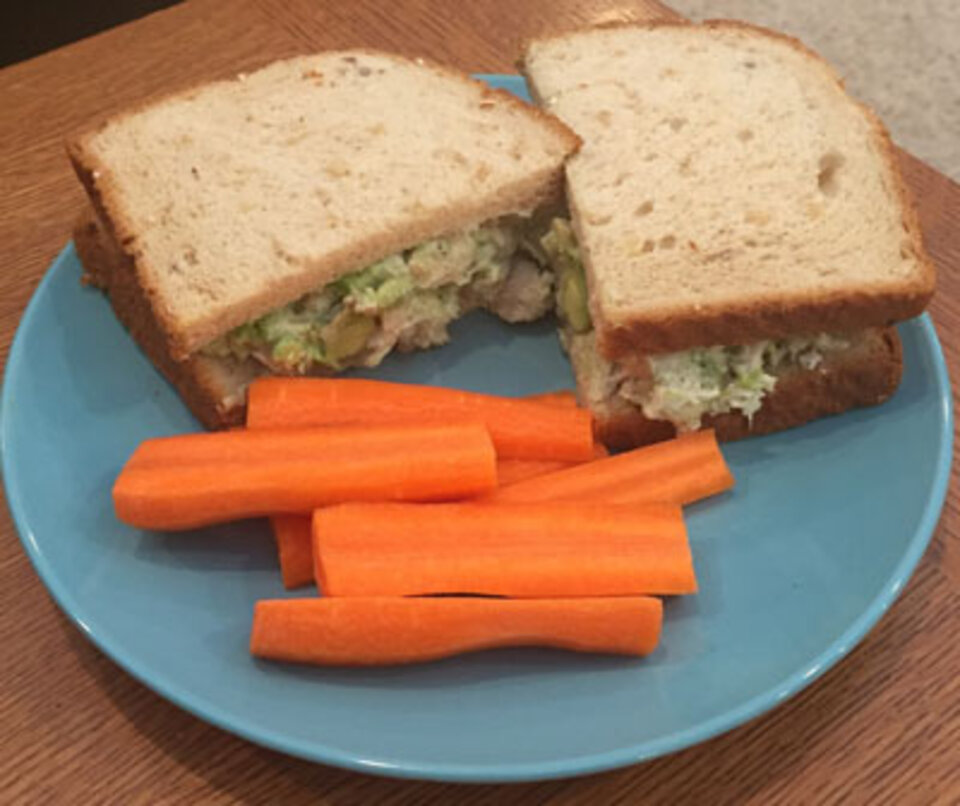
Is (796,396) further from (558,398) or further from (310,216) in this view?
(310,216)

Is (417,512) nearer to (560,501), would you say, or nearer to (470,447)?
(470,447)

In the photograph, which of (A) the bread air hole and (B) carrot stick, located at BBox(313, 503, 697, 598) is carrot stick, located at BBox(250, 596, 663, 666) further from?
(A) the bread air hole

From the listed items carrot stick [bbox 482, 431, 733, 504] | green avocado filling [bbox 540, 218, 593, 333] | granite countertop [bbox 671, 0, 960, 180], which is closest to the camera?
carrot stick [bbox 482, 431, 733, 504]

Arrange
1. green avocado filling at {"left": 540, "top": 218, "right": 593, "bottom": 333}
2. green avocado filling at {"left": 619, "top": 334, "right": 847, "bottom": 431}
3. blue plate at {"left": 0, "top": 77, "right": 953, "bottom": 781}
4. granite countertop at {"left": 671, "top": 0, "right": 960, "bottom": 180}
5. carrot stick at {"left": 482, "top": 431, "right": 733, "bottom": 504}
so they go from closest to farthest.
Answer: blue plate at {"left": 0, "top": 77, "right": 953, "bottom": 781} < carrot stick at {"left": 482, "top": 431, "right": 733, "bottom": 504} < green avocado filling at {"left": 619, "top": 334, "right": 847, "bottom": 431} < green avocado filling at {"left": 540, "top": 218, "right": 593, "bottom": 333} < granite countertop at {"left": 671, "top": 0, "right": 960, "bottom": 180}

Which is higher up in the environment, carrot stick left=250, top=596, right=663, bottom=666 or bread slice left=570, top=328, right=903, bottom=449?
bread slice left=570, top=328, right=903, bottom=449

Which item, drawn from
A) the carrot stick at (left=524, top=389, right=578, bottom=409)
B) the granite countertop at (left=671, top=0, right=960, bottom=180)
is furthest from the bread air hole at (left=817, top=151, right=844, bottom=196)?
the granite countertop at (left=671, top=0, right=960, bottom=180)

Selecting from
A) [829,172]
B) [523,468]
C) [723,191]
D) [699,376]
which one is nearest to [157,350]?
[523,468]

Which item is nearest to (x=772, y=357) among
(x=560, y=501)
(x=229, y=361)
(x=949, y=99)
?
(x=560, y=501)
